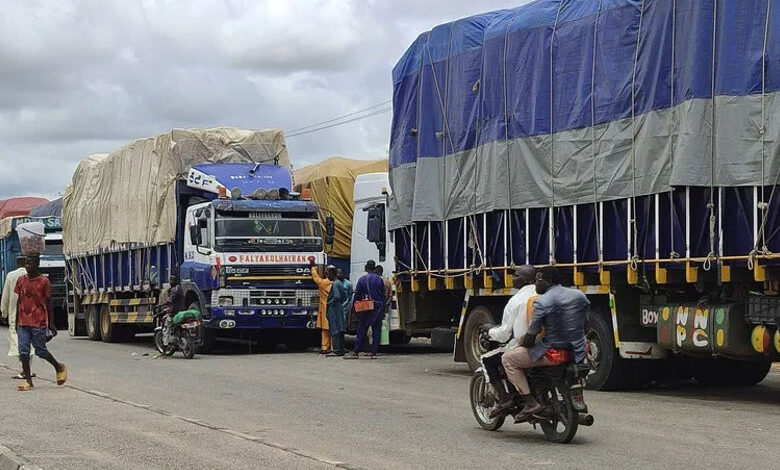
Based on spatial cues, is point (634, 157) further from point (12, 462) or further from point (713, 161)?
point (12, 462)

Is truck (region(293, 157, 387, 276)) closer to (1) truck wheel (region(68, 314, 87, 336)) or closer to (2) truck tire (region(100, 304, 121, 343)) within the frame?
(2) truck tire (region(100, 304, 121, 343))

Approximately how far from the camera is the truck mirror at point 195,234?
866 inches

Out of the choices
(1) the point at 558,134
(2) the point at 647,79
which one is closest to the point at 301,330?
(1) the point at 558,134

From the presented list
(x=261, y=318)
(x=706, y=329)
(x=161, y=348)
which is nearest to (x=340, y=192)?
(x=261, y=318)

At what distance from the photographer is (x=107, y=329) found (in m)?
28.1

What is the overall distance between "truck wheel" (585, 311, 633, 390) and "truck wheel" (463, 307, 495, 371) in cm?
228

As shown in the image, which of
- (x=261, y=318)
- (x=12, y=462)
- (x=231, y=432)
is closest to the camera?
(x=12, y=462)

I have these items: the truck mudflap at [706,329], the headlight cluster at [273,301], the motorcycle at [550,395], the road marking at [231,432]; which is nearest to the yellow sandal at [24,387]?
the road marking at [231,432]

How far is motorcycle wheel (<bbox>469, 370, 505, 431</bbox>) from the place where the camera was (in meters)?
10.8

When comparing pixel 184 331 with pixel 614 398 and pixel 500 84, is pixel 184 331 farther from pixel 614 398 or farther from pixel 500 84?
pixel 614 398

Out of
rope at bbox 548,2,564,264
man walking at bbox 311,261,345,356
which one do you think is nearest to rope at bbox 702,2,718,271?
rope at bbox 548,2,564,264

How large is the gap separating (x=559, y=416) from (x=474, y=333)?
23.1ft

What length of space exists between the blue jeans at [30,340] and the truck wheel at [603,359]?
679 cm

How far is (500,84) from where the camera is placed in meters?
16.2
